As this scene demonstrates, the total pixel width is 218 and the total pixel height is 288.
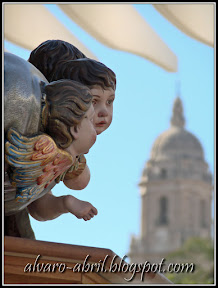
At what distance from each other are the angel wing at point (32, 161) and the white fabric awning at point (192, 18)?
197 inches

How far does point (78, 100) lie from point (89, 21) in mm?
6497

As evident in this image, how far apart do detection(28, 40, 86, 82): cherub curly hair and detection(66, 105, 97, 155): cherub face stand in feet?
0.92

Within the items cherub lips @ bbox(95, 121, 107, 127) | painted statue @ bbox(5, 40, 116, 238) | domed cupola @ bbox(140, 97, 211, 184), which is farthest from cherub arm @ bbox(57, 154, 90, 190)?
domed cupola @ bbox(140, 97, 211, 184)

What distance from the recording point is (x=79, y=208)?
105 inches

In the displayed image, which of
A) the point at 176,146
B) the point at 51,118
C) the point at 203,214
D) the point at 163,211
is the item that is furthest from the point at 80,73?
the point at 176,146

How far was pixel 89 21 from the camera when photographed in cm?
875

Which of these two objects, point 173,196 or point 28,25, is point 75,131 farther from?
point 173,196

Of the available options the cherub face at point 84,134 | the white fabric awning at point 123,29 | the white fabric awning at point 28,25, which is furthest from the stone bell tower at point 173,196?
the cherub face at point 84,134

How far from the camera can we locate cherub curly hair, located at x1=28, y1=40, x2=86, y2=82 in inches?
105

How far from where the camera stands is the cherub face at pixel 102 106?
2.59 metres

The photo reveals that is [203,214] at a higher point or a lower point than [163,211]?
lower

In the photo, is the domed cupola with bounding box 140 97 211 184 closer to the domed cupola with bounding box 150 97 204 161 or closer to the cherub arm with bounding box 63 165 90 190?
the domed cupola with bounding box 150 97 204 161

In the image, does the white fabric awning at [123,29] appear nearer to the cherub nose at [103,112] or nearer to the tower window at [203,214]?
the cherub nose at [103,112]

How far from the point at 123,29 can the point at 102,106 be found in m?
6.75
